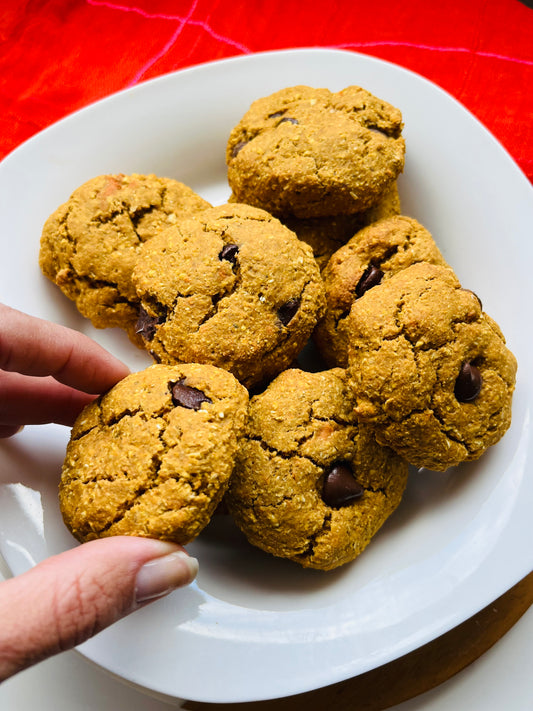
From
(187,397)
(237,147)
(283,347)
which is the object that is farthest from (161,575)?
(237,147)

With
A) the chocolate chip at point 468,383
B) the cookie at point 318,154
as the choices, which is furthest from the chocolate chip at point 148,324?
the chocolate chip at point 468,383

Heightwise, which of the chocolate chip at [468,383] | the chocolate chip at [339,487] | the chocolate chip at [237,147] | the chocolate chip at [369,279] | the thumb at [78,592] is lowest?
the thumb at [78,592]

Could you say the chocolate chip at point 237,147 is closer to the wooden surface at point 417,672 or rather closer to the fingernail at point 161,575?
the fingernail at point 161,575

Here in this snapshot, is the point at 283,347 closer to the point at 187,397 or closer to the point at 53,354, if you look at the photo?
the point at 187,397

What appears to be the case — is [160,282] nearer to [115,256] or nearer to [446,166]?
[115,256]

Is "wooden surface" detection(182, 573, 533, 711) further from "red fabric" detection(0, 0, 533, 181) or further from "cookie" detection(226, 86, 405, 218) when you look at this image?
"red fabric" detection(0, 0, 533, 181)

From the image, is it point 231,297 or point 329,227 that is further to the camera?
point 329,227

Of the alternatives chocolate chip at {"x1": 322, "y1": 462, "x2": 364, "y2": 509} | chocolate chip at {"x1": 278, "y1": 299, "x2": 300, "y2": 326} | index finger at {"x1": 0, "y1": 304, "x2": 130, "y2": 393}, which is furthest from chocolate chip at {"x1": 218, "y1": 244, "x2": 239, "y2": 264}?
chocolate chip at {"x1": 322, "y1": 462, "x2": 364, "y2": 509}
